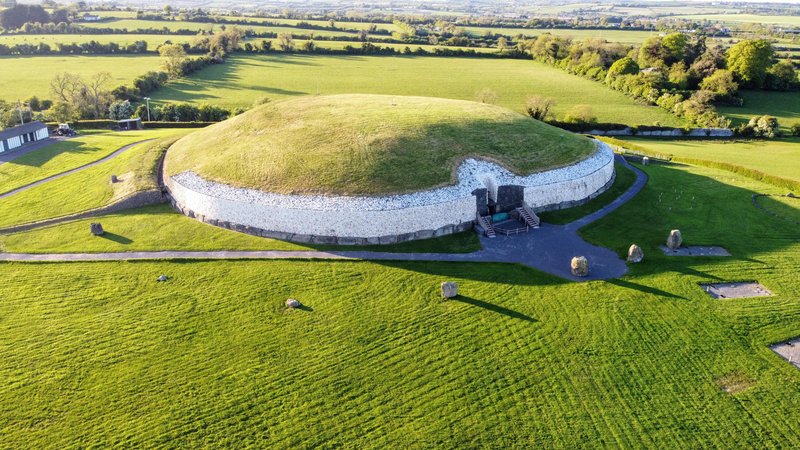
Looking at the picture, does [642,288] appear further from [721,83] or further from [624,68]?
[624,68]

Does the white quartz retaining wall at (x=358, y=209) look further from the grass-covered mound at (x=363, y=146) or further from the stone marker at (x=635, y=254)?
the stone marker at (x=635, y=254)

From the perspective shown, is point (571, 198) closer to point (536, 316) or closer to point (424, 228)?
point (424, 228)

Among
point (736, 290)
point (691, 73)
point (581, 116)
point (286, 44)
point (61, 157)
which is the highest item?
point (286, 44)

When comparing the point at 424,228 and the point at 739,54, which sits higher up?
the point at 739,54

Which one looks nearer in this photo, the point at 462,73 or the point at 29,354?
the point at 29,354

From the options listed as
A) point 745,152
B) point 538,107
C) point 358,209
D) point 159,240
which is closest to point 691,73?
point 745,152

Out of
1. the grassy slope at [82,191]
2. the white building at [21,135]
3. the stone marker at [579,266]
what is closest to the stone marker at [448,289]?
the stone marker at [579,266]

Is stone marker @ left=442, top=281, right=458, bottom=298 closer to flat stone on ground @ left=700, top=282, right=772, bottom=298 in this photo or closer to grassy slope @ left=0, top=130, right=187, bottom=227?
flat stone on ground @ left=700, top=282, right=772, bottom=298

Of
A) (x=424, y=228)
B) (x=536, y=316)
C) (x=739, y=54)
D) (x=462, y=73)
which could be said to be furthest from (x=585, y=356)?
(x=462, y=73)
